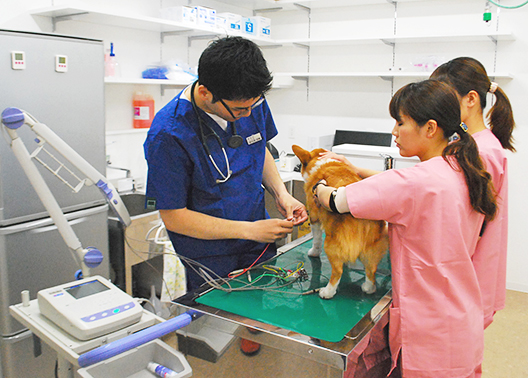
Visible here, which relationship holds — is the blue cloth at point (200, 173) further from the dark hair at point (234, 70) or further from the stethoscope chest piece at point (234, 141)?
the dark hair at point (234, 70)

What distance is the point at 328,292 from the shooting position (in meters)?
1.37

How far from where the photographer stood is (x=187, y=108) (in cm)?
146

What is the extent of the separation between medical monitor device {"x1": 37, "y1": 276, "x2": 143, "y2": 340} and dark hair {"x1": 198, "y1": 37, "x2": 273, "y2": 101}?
2.03 feet

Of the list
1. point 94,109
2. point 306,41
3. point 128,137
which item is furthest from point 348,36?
point 94,109

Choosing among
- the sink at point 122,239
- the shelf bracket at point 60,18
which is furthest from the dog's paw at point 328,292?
the shelf bracket at point 60,18

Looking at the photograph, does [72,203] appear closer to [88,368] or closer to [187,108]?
[187,108]

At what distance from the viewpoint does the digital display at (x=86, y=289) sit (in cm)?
118

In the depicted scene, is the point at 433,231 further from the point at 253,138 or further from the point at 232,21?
the point at 232,21

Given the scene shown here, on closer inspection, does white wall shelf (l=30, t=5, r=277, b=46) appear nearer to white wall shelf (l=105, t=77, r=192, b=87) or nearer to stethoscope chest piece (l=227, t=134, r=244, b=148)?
white wall shelf (l=105, t=77, r=192, b=87)

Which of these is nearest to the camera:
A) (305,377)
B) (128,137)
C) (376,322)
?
(305,377)

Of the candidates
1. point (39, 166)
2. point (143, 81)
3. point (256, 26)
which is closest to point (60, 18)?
point (143, 81)

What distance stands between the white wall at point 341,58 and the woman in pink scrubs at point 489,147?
210 centimetres

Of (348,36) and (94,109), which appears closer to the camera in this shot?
(94,109)

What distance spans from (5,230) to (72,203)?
0.34 metres
